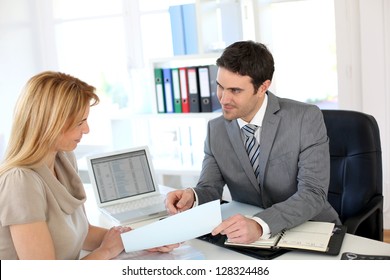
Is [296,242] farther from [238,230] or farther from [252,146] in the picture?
[252,146]

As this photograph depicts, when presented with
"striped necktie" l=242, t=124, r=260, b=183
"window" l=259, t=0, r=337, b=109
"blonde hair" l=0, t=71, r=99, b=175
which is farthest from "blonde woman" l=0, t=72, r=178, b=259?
"window" l=259, t=0, r=337, b=109

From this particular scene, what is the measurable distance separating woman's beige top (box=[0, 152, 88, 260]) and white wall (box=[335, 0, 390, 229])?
2107mm

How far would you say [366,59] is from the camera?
10.3 feet

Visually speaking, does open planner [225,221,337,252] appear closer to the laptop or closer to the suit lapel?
the suit lapel

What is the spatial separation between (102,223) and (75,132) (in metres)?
0.59

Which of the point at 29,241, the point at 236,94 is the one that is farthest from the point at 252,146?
the point at 29,241

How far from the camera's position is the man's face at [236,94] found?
1.94 metres

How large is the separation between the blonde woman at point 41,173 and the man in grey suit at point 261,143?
1.50ft

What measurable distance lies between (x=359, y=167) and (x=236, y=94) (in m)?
0.57

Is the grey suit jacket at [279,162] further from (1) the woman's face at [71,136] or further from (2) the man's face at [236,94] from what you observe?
(1) the woman's face at [71,136]

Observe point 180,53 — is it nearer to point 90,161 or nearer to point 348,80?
point 348,80

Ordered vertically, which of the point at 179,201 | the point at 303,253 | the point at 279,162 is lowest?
the point at 303,253

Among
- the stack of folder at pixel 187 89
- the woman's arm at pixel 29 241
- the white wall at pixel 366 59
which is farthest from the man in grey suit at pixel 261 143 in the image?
A: the white wall at pixel 366 59

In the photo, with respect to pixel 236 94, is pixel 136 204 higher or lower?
lower
